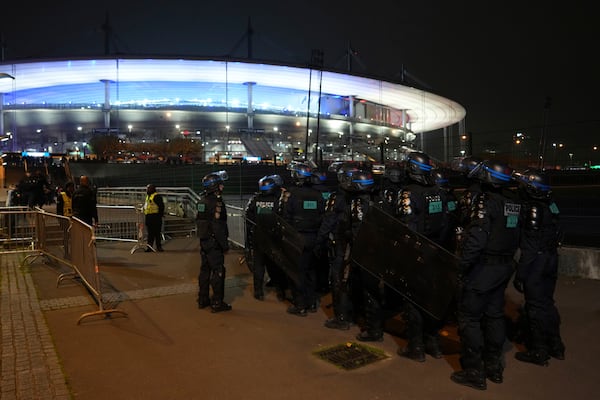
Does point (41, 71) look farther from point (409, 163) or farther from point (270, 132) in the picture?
point (409, 163)

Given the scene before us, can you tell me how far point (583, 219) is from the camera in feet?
33.6

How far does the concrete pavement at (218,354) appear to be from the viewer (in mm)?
3961

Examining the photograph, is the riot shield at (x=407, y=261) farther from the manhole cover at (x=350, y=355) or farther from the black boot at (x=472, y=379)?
the manhole cover at (x=350, y=355)

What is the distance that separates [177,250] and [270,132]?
184 feet

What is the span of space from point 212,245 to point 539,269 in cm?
411

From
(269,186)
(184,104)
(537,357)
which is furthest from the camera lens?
(184,104)

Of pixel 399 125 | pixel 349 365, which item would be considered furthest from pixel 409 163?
pixel 399 125

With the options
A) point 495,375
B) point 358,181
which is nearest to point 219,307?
point 358,181

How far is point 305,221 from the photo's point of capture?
664 centimetres

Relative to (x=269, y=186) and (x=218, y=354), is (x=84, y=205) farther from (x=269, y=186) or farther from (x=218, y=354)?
(x=218, y=354)

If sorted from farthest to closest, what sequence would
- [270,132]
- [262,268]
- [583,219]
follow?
[270,132] < [583,219] < [262,268]

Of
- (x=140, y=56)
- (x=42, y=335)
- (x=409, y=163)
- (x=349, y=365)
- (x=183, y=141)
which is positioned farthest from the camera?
(x=183, y=141)

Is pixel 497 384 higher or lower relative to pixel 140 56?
lower

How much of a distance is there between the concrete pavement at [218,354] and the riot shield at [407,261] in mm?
700
